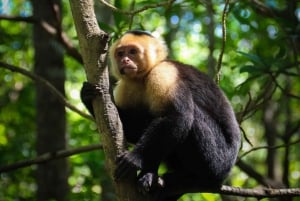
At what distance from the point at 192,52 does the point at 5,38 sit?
5834 mm

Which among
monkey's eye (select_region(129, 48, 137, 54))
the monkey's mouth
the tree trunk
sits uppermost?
monkey's eye (select_region(129, 48, 137, 54))

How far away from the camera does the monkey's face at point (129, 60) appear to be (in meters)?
4.01

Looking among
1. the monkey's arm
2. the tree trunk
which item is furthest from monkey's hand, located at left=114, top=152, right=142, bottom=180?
the tree trunk

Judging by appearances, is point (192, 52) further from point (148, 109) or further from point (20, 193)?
point (148, 109)

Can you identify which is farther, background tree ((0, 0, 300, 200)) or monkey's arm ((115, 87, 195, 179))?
background tree ((0, 0, 300, 200))

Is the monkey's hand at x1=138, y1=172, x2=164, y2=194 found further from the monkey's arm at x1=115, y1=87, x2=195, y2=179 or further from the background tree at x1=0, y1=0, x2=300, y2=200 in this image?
the background tree at x1=0, y1=0, x2=300, y2=200

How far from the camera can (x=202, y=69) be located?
810 cm

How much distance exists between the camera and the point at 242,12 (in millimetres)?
5297

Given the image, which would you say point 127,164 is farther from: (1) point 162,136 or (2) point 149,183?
(1) point 162,136

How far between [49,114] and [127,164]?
120 inches

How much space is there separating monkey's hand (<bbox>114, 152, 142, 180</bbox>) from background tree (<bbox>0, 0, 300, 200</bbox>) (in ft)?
3.73

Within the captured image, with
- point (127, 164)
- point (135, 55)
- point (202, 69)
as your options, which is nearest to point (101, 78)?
point (127, 164)

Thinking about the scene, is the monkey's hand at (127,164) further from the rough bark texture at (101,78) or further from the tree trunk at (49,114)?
the tree trunk at (49,114)

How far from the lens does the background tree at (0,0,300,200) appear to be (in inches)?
184
